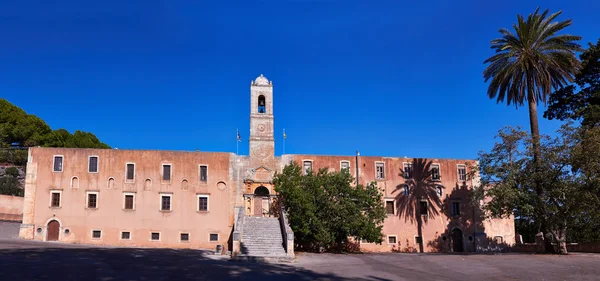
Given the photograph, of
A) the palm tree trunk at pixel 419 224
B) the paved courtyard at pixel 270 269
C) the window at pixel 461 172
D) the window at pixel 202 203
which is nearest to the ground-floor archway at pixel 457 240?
the palm tree trunk at pixel 419 224

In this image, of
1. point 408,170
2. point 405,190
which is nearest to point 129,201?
point 405,190

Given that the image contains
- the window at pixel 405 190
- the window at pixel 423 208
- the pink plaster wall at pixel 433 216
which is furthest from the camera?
the window at pixel 423 208

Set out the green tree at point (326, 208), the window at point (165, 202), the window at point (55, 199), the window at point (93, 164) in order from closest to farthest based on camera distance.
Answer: the green tree at point (326, 208) → the window at point (55, 199) → the window at point (93, 164) → the window at point (165, 202)

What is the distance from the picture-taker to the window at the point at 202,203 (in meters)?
38.4

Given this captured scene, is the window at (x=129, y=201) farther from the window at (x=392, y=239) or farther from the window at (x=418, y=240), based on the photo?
the window at (x=418, y=240)

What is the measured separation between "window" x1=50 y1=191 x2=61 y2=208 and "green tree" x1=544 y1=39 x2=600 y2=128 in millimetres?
36891

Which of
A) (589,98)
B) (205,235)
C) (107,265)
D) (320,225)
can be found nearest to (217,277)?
(107,265)

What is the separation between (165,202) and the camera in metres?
38.2

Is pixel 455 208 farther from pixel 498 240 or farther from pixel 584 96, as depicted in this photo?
pixel 584 96

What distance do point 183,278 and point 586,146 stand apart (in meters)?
24.2

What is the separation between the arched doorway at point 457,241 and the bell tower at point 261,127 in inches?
639

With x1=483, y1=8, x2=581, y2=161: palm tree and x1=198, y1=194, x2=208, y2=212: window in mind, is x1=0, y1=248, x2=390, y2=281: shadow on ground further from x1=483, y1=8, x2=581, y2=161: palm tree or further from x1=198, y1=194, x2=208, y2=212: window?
x1=483, y1=8, x2=581, y2=161: palm tree

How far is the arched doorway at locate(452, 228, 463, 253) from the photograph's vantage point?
41.8 meters

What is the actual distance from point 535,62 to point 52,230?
1387 inches
